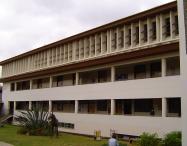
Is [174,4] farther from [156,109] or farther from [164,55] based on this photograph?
[156,109]

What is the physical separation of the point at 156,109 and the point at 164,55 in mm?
5029

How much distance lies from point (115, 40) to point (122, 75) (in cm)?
305

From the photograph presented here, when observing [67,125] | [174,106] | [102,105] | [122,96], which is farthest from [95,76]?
[174,106]

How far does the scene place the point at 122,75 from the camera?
31656mm

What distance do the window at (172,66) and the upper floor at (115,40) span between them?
154 centimetres

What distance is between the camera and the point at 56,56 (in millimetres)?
40219

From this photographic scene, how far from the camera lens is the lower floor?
24.5 m

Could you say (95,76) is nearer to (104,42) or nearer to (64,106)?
(104,42)

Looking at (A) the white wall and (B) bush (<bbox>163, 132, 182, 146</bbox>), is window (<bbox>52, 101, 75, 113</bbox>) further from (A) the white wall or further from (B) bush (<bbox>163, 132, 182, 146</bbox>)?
(B) bush (<bbox>163, 132, 182, 146</bbox>)

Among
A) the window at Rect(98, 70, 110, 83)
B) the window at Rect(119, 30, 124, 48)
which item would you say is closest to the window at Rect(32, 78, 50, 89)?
the window at Rect(98, 70, 110, 83)

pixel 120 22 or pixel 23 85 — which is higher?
pixel 120 22

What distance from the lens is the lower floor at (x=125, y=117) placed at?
80.3 feet

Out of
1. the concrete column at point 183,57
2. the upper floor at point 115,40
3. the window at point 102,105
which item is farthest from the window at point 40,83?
the concrete column at point 183,57

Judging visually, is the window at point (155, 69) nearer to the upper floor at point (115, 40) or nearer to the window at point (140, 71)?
the window at point (140, 71)
